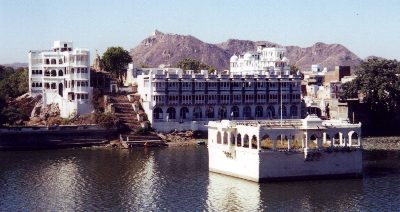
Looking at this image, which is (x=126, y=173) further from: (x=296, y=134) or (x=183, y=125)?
Answer: (x=183, y=125)

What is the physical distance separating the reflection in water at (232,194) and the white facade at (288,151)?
1.29 metres

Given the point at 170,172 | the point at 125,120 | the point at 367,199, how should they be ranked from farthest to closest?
1. the point at 125,120
2. the point at 170,172
3. the point at 367,199

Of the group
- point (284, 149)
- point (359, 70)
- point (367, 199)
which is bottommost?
point (367, 199)

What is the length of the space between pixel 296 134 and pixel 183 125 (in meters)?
48.8

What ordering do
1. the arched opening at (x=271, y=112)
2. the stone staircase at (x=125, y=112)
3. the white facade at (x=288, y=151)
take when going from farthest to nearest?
the arched opening at (x=271, y=112) < the stone staircase at (x=125, y=112) < the white facade at (x=288, y=151)

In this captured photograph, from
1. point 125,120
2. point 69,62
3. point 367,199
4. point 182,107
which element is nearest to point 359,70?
point 182,107

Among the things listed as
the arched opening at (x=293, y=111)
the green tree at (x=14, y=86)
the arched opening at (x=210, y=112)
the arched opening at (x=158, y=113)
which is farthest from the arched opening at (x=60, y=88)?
the arched opening at (x=293, y=111)

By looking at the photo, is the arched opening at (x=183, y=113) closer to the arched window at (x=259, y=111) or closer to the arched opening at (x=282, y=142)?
the arched window at (x=259, y=111)

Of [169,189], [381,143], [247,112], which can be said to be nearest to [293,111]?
[247,112]

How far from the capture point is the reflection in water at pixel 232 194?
181 ft

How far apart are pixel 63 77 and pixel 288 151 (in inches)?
2519

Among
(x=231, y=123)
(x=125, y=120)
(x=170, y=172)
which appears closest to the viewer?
(x=231, y=123)

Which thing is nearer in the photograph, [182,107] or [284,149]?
[284,149]

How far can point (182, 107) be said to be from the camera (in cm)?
11400
